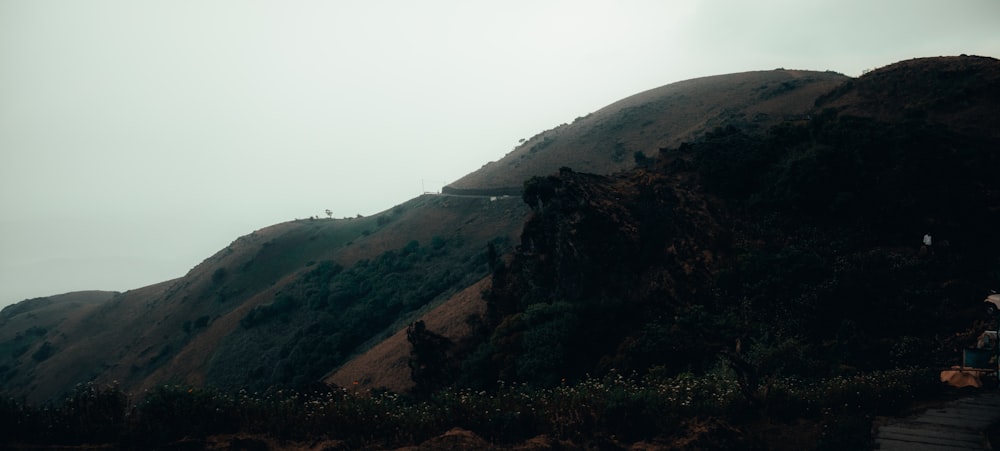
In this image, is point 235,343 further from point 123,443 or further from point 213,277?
point 123,443

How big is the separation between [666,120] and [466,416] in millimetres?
70142

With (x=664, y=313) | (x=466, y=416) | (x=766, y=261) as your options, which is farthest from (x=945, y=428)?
(x=766, y=261)

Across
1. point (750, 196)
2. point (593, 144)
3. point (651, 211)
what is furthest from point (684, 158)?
point (593, 144)

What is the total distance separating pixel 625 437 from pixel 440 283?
1669 inches

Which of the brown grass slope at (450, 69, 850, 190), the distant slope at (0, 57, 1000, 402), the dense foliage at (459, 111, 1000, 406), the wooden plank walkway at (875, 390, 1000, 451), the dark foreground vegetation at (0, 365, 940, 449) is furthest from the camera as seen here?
the brown grass slope at (450, 69, 850, 190)

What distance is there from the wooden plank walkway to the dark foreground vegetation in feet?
1.53

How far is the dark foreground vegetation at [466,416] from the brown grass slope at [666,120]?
4940 centimetres

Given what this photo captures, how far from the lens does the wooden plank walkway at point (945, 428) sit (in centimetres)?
774

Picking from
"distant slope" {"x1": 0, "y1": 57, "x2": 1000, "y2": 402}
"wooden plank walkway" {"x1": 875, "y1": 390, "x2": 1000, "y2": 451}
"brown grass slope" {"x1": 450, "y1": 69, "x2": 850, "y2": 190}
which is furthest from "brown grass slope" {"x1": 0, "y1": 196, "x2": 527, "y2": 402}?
"wooden plank walkway" {"x1": 875, "y1": 390, "x2": 1000, "y2": 451}

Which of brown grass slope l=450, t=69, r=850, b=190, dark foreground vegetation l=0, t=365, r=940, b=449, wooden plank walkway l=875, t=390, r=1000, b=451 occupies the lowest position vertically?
wooden plank walkway l=875, t=390, r=1000, b=451

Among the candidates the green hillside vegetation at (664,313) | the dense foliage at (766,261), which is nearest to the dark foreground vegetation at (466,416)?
the green hillside vegetation at (664,313)

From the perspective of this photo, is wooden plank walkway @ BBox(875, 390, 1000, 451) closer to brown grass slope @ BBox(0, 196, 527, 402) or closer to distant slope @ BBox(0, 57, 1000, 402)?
distant slope @ BBox(0, 57, 1000, 402)

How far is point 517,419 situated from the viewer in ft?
30.4

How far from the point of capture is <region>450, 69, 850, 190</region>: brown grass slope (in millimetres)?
59344
